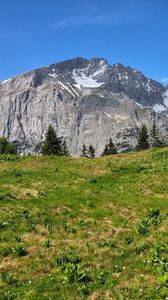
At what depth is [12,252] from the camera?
858 inches

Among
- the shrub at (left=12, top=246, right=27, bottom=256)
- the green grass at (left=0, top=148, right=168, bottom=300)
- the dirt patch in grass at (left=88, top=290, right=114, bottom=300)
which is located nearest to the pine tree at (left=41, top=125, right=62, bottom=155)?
the green grass at (left=0, top=148, right=168, bottom=300)

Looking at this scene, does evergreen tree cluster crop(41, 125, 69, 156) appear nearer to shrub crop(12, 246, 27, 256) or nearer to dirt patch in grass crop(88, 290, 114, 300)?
shrub crop(12, 246, 27, 256)

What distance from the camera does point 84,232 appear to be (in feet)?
82.0

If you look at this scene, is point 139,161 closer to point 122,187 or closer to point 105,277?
point 122,187

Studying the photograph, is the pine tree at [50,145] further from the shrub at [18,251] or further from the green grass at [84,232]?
the shrub at [18,251]

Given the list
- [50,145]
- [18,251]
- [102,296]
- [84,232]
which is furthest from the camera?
[50,145]

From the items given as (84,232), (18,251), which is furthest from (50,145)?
(18,251)

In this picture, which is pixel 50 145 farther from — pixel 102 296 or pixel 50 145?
pixel 102 296

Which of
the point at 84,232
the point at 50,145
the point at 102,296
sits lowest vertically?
the point at 102,296

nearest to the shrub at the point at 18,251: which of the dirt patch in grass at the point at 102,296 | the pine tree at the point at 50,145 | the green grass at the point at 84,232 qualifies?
the green grass at the point at 84,232

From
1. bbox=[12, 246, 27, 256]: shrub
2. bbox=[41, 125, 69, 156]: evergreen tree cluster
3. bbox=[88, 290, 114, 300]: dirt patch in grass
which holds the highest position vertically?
bbox=[41, 125, 69, 156]: evergreen tree cluster

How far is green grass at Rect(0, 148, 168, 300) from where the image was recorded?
17547mm

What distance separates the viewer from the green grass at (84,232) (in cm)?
1755

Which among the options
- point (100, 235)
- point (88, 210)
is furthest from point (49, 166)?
point (100, 235)
